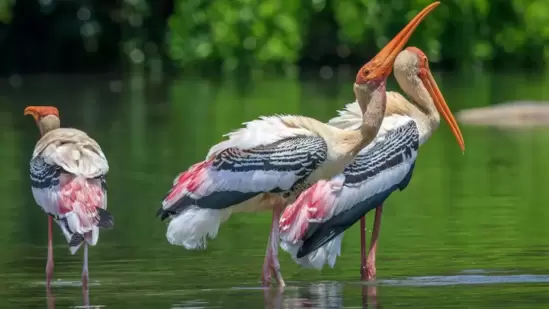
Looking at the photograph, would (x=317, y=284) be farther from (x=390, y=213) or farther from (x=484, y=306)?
(x=390, y=213)

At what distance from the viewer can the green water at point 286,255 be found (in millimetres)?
10828

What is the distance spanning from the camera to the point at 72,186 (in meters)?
11.5

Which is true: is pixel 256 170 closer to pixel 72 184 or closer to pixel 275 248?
pixel 275 248

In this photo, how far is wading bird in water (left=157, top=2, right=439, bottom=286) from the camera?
10859 millimetres

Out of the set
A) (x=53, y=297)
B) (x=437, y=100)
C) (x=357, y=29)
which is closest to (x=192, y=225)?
(x=53, y=297)

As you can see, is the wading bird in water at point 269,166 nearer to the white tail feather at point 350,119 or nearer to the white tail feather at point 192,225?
the white tail feather at point 192,225

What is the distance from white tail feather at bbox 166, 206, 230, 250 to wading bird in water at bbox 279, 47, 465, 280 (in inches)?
26.7

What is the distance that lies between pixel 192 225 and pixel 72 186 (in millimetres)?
1036

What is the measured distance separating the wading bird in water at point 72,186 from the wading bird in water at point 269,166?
1.62 feet

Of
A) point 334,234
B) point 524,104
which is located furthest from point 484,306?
point 524,104

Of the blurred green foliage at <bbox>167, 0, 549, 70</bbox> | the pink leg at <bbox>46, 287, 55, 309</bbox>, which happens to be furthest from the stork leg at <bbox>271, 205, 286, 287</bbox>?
the blurred green foliage at <bbox>167, 0, 549, 70</bbox>

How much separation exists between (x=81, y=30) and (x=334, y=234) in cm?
3946

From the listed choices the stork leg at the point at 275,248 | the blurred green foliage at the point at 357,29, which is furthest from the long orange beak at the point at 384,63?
the blurred green foliage at the point at 357,29

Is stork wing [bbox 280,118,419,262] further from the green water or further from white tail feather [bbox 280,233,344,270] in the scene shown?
the green water
